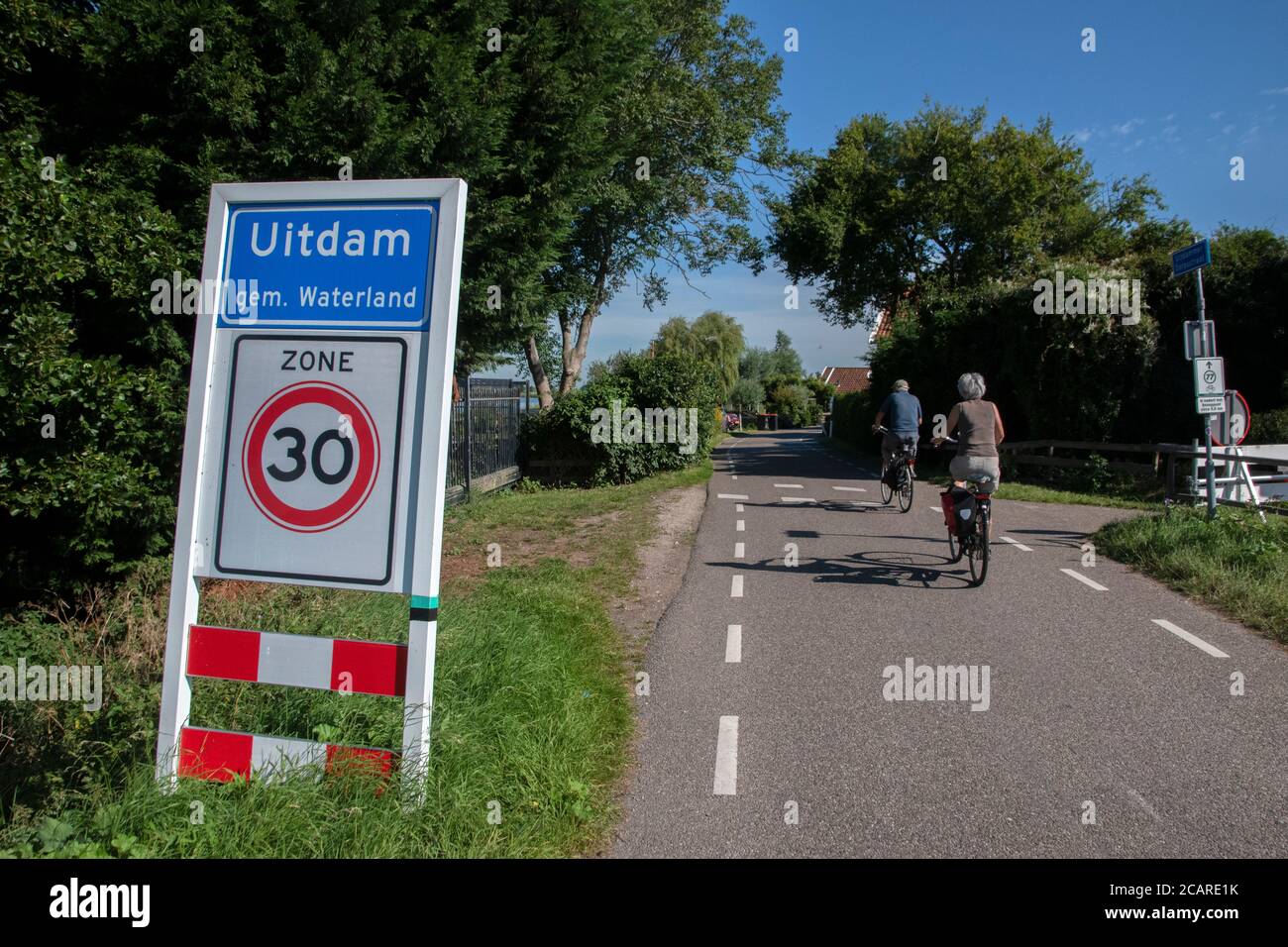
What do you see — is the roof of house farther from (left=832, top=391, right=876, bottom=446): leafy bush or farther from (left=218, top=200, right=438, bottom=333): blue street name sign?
(left=218, top=200, right=438, bottom=333): blue street name sign

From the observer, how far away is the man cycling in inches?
537

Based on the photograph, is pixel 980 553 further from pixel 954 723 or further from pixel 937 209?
pixel 937 209

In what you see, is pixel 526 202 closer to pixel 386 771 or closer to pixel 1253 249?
pixel 386 771

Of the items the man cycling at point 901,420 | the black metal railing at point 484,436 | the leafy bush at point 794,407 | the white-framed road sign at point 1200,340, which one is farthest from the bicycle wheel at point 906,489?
the leafy bush at point 794,407

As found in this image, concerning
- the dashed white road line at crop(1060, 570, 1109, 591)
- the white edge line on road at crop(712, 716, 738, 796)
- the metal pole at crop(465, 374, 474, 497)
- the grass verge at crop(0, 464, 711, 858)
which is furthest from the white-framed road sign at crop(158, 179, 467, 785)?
the metal pole at crop(465, 374, 474, 497)

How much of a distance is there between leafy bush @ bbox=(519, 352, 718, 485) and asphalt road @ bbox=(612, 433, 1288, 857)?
9.61 metres

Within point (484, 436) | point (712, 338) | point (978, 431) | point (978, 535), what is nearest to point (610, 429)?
point (484, 436)

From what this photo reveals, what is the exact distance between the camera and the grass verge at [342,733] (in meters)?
3.30

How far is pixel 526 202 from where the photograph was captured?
10070 mm

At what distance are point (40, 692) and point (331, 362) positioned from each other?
3765 mm

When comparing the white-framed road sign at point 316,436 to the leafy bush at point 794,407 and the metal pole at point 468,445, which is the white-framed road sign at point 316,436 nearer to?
the metal pole at point 468,445

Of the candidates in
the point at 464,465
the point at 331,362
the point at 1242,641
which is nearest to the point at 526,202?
the point at 464,465

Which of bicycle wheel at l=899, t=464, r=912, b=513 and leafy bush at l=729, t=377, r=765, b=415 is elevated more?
leafy bush at l=729, t=377, r=765, b=415

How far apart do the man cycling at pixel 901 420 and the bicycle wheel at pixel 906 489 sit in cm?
16
